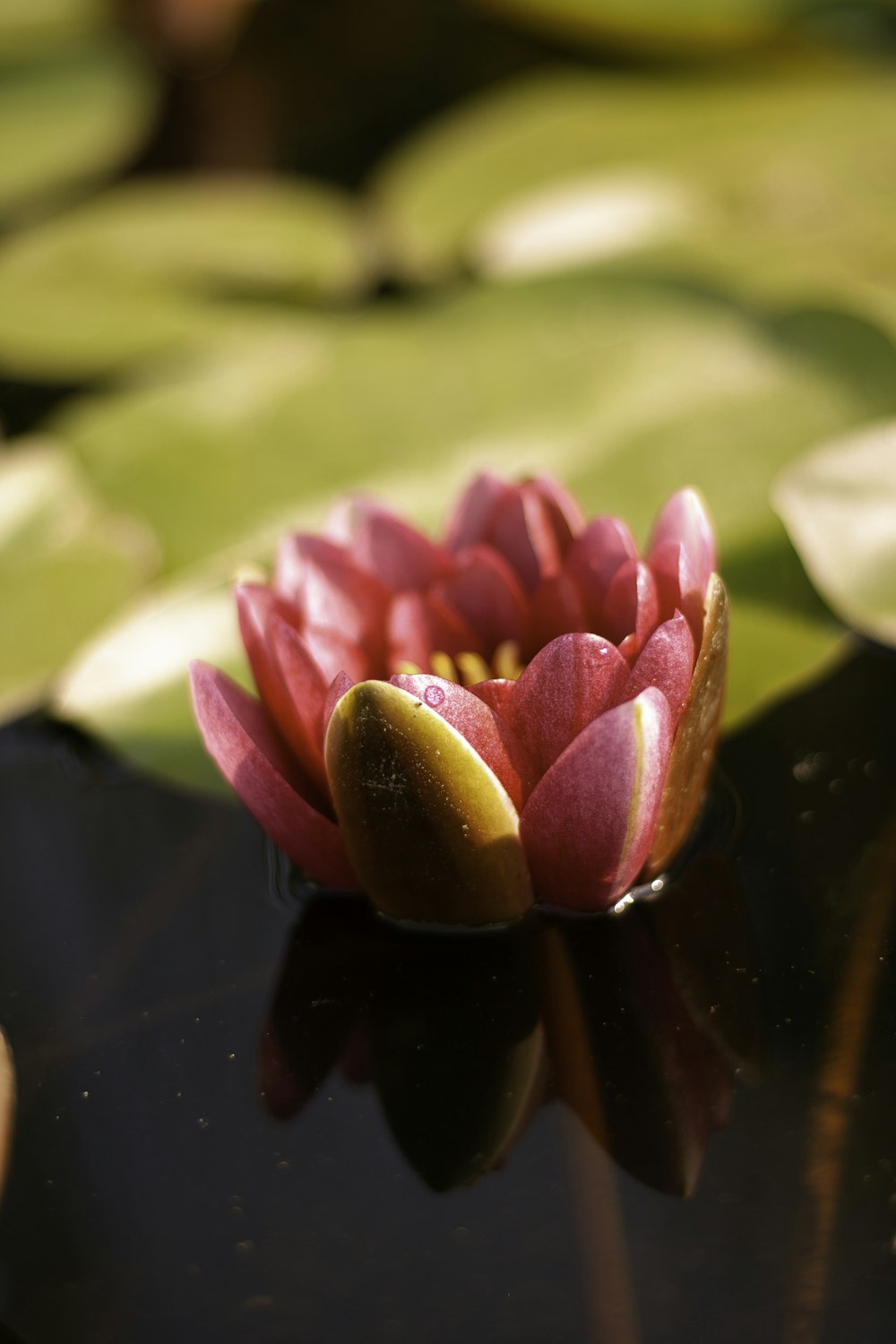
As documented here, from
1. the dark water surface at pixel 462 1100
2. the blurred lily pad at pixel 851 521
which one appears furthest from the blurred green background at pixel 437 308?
the dark water surface at pixel 462 1100

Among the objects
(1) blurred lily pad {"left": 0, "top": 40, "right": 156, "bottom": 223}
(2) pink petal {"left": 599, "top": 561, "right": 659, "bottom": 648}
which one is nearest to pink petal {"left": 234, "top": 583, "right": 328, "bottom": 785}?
(2) pink petal {"left": 599, "top": 561, "right": 659, "bottom": 648}

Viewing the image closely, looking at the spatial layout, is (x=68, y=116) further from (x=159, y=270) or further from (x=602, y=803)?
(x=602, y=803)

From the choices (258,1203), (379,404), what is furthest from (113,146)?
(258,1203)

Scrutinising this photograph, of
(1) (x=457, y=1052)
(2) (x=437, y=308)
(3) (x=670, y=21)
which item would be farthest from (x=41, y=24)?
(1) (x=457, y=1052)

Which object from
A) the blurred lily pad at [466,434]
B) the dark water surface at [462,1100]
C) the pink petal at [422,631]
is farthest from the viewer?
the blurred lily pad at [466,434]

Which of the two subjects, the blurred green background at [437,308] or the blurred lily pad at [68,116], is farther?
the blurred lily pad at [68,116]

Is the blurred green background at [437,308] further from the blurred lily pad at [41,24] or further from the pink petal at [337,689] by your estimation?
the pink petal at [337,689]
